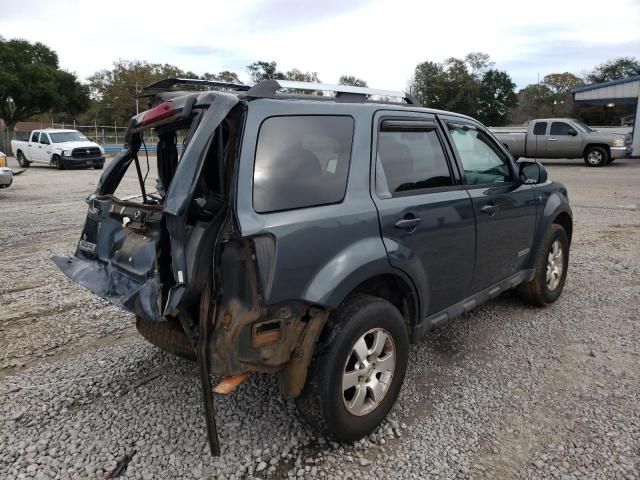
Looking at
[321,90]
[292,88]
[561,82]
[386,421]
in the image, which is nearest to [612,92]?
[321,90]

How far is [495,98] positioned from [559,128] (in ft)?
150

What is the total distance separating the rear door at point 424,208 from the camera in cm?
284

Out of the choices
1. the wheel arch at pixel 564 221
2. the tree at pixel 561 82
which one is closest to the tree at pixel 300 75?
the tree at pixel 561 82

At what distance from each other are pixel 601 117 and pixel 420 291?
191 ft

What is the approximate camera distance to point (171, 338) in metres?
2.74

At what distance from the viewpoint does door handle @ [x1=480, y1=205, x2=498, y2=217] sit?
11.4 feet

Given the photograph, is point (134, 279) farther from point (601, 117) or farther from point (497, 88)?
point (497, 88)

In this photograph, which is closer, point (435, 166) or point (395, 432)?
point (395, 432)

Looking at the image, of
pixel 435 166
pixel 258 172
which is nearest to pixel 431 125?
pixel 435 166

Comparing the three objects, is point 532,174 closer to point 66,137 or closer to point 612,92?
point 66,137

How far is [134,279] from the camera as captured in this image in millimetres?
2760

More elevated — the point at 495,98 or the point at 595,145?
the point at 495,98

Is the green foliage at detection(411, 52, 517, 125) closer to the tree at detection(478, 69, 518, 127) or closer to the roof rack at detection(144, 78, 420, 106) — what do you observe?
the tree at detection(478, 69, 518, 127)

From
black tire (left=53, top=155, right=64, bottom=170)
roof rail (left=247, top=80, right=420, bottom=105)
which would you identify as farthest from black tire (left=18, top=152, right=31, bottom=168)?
roof rail (left=247, top=80, right=420, bottom=105)
